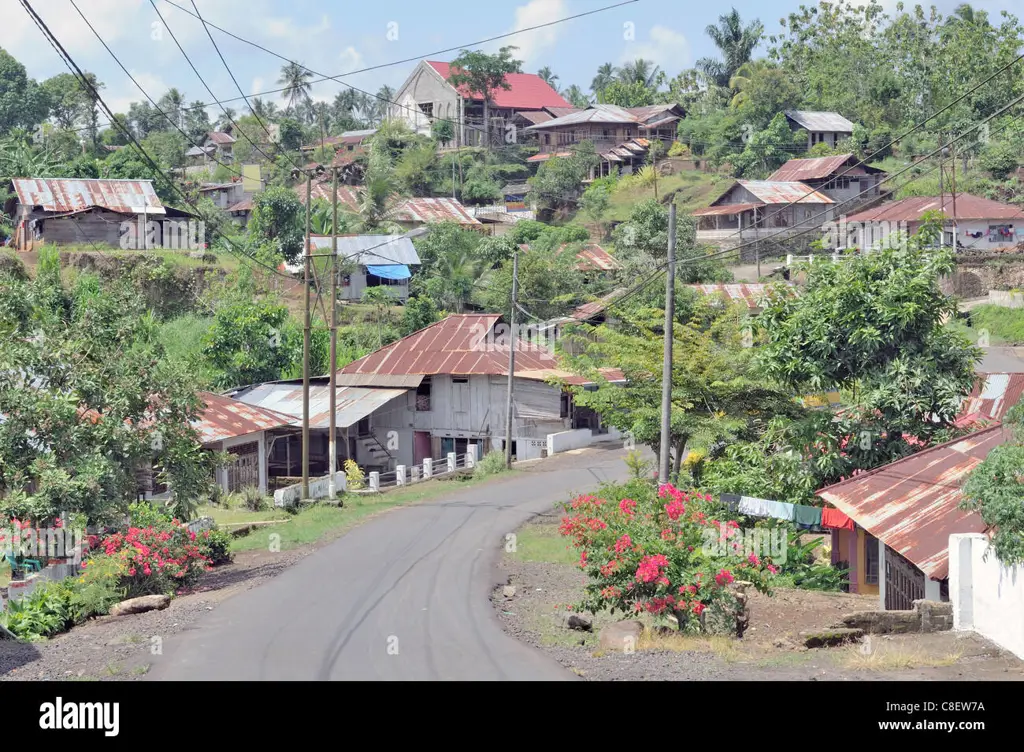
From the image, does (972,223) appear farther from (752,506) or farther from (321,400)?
(752,506)

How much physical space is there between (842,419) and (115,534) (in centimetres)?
1435

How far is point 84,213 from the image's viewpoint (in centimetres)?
6038

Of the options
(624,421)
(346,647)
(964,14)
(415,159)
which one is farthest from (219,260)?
(964,14)

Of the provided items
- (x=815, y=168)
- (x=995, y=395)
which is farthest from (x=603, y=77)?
(x=995, y=395)

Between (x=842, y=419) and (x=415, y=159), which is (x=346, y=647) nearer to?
(x=842, y=419)

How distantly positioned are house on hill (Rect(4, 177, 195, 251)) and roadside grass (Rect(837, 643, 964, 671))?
5422 centimetres

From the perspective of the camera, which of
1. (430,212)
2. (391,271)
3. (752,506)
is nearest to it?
(752,506)

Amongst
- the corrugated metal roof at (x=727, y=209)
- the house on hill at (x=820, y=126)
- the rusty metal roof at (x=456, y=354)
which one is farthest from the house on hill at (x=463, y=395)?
the house on hill at (x=820, y=126)

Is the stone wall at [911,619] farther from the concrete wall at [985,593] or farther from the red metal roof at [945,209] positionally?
the red metal roof at [945,209]

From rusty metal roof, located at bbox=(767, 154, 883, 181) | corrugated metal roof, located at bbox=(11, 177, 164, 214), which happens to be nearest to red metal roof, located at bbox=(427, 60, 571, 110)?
rusty metal roof, located at bbox=(767, 154, 883, 181)

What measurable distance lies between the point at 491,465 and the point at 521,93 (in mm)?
66095

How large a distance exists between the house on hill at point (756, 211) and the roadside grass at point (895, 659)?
53949 millimetres

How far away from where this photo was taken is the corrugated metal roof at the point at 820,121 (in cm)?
8156

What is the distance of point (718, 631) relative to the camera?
1723 centimetres
